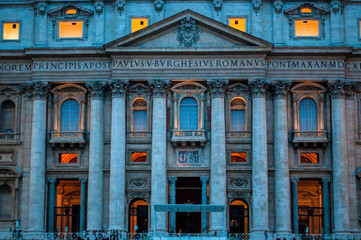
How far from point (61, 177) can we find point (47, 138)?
3.39 m

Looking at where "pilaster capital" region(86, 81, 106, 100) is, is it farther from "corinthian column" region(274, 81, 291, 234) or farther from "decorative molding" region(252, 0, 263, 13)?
"corinthian column" region(274, 81, 291, 234)

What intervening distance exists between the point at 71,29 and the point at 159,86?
9466mm

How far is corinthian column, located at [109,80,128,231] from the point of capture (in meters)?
54.3

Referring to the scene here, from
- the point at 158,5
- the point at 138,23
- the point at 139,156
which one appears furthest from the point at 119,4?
the point at 139,156

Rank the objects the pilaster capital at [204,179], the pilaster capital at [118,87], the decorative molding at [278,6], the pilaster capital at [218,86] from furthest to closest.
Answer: the decorative molding at [278,6] → the pilaster capital at [118,87] → the pilaster capital at [218,86] → the pilaster capital at [204,179]

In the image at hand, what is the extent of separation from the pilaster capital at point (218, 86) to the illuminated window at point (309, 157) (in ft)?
27.9

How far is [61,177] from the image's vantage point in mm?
56531

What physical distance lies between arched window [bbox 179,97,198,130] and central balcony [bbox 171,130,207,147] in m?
0.77

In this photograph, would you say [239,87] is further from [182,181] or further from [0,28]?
[0,28]

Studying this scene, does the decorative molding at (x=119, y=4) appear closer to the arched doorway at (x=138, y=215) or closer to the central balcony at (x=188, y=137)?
the central balcony at (x=188, y=137)

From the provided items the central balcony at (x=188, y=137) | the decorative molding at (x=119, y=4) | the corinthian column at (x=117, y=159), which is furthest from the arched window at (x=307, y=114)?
the decorative molding at (x=119, y=4)

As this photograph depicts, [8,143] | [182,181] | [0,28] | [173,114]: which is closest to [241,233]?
[182,181]

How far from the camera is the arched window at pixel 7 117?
57.9 metres

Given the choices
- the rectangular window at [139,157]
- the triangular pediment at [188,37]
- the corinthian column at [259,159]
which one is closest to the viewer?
the corinthian column at [259,159]
